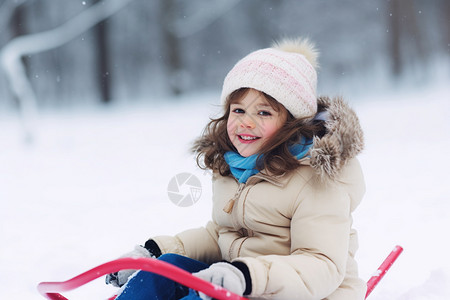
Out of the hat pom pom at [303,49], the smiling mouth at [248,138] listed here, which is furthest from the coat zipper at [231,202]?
the hat pom pom at [303,49]

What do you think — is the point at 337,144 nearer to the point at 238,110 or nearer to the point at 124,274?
the point at 238,110

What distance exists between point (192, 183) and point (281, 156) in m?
0.32

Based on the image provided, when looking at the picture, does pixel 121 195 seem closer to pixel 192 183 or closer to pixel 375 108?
pixel 192 183

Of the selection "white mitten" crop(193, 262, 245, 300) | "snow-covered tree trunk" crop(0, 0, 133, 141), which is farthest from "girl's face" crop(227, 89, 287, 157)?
"snow-covered tree trunk" crop(0, 0, 133, 141)

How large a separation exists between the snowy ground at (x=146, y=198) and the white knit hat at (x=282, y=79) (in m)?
0.14

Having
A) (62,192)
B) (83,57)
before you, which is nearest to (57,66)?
(83,57)

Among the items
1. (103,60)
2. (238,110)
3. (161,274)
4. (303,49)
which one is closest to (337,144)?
(238,110)

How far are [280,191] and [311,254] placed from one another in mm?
183

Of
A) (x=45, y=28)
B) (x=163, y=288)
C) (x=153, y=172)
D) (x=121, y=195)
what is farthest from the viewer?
(x=45, y=28)

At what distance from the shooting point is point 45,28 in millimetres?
10570

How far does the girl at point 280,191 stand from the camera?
116 cm

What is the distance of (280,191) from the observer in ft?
4.23

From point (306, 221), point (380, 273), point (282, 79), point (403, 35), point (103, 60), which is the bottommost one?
point (380, 273)

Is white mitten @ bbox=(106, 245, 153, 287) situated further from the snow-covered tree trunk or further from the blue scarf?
the snow-covered tree trunk
